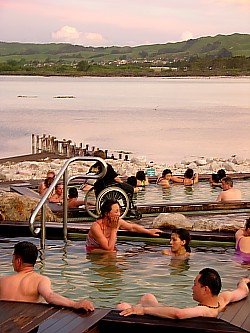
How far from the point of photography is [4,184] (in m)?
18.7

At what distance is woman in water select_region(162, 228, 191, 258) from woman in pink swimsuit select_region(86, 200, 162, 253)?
0.73 meters

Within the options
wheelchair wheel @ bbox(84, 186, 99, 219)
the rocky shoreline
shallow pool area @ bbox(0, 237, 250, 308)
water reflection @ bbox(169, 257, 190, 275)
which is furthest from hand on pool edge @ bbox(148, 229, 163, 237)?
the rocky shoreline

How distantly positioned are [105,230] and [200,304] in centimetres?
369

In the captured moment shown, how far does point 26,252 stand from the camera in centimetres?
696

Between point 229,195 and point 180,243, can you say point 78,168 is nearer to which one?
point 229,195

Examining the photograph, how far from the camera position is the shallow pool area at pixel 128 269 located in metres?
8.59

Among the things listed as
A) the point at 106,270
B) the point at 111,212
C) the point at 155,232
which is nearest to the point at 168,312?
the point at 106,270

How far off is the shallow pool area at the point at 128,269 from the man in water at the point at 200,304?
1.24m

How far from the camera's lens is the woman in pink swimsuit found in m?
9.91

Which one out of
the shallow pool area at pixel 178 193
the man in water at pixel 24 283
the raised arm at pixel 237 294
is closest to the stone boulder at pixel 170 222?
the raised arm at pixel 237 294

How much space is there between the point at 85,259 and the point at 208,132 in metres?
53.2

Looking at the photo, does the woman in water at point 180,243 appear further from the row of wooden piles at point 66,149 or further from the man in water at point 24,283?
the row of wooden piles at point 66,149

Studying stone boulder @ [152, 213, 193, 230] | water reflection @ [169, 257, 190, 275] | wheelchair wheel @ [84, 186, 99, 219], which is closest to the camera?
water reflection @ [169, 257, 190, 275]

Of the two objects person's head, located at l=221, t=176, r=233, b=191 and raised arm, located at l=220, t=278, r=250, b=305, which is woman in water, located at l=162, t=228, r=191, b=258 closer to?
raised arm, located at l=220, t=278, r=250, b=305
